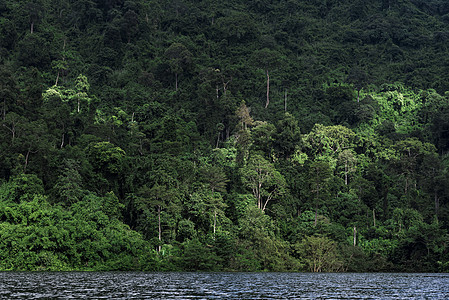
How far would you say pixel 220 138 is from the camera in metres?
108

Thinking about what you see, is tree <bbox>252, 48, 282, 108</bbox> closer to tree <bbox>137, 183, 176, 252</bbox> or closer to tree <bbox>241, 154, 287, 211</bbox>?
tree <bbox>241, 154, 287, 211</bbox>

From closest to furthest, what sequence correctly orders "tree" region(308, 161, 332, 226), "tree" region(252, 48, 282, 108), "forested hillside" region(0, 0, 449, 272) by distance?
"forested hillside" region(0, 0, 449, 272)
"tree" region(308, 161, 332, 226)
"tree" region(252, 48, 282, 108)

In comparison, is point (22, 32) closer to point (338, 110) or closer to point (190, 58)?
point (190, 58)

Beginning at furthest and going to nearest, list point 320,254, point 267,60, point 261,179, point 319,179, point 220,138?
point 267,60 < point 220,138 < point 319,179 < point 261,179 < point 320,254

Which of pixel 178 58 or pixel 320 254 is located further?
pixel 178 58

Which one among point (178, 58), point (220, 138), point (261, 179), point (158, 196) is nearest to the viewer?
A: point (158, 196)

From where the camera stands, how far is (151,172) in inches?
3083

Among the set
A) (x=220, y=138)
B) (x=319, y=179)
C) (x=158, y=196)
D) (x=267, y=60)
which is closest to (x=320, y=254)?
(x=319, y=179)

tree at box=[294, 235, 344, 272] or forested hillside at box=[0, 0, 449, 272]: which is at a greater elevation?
forested hillside at box=[0, 0, 449, 272]

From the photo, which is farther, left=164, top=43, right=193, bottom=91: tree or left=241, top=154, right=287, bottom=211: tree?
left=164, top=43, right=193, bottom=91: tree

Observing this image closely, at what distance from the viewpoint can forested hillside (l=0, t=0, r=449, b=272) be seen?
7156 cm

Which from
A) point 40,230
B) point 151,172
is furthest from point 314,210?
point 40,230

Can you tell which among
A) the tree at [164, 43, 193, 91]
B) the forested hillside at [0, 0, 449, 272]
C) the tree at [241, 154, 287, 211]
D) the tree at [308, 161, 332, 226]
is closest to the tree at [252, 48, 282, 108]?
the forested hillside at [0, 0, 449, 272]

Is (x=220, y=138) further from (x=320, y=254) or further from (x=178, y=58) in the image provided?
(x=320, y=254)
